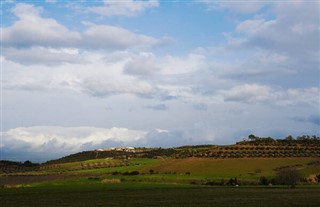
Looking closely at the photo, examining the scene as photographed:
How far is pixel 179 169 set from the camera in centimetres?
12425

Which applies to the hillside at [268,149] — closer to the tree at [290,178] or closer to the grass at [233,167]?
the grass at [233,167]

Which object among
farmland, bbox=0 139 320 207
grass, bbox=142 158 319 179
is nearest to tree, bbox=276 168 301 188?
farmland, bbox=0 139 320 207

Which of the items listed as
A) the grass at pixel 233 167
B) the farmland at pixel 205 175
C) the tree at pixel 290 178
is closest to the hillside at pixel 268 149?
the farmland at pixel 205 175

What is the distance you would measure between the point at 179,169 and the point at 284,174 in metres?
42.3

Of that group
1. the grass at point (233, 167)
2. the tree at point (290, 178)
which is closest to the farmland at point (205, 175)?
the grass at point (233, 167)

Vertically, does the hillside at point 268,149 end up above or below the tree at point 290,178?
above

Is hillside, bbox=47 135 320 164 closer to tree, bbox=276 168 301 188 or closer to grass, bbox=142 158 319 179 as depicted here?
grass, bbox=142 158 319 179

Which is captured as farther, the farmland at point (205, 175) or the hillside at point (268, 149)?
the hillside at point (268, 149)

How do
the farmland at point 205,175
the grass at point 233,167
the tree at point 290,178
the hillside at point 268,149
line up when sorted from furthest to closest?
1. the hillside at point 268,149
2. the grass at point 233,167
3. the tree at point 290,178
4. the farmland at point 205,175

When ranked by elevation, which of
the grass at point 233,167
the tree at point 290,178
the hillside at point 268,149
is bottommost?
the tree at point 290,178

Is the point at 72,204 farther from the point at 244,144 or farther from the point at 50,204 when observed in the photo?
the point at 244,144

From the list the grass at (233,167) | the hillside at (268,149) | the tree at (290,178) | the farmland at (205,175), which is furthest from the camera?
the hillside at (268,149)

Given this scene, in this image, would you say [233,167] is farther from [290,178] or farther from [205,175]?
[290,178]

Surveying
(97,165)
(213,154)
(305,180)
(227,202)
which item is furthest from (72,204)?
(97,165)
